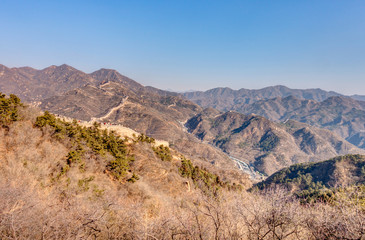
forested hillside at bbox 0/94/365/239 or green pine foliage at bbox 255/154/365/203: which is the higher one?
forested hillside at bbox 0/94/365/239

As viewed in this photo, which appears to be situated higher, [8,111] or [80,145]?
[8,111]

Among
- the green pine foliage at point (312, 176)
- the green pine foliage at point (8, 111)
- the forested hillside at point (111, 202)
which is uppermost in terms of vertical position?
the green pine foliage at point (8, 111)

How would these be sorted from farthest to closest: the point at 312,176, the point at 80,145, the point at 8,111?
the point at 312,176
the point at 80,145
the point at 8,111

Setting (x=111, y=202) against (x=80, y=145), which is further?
(x=80, y=145)

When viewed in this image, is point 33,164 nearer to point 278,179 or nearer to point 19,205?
point 19,205

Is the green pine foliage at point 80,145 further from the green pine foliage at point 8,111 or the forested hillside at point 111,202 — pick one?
the green pine foliage at point 8,111

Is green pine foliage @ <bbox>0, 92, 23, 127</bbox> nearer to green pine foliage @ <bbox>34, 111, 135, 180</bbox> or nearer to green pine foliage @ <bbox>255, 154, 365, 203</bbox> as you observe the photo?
green pine foliage @ <bbox>34, 111, 135, 180</bbox>

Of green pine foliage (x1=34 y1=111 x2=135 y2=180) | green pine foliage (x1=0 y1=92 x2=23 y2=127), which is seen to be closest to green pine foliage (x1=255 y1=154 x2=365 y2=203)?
green pine foliage (x1=34 y1=111 x2=135 y2=180)

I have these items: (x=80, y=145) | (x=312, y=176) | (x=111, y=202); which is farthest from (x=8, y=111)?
(x=312, y=176)

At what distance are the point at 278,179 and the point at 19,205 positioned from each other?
466 ft

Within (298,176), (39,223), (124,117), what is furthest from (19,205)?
(124,117)

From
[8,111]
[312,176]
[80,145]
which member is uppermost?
[8,111]

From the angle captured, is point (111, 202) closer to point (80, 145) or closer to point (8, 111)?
point (80, 145)

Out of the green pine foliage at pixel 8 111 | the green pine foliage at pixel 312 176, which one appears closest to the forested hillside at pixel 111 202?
the green pine foliage at pixel 8 111
